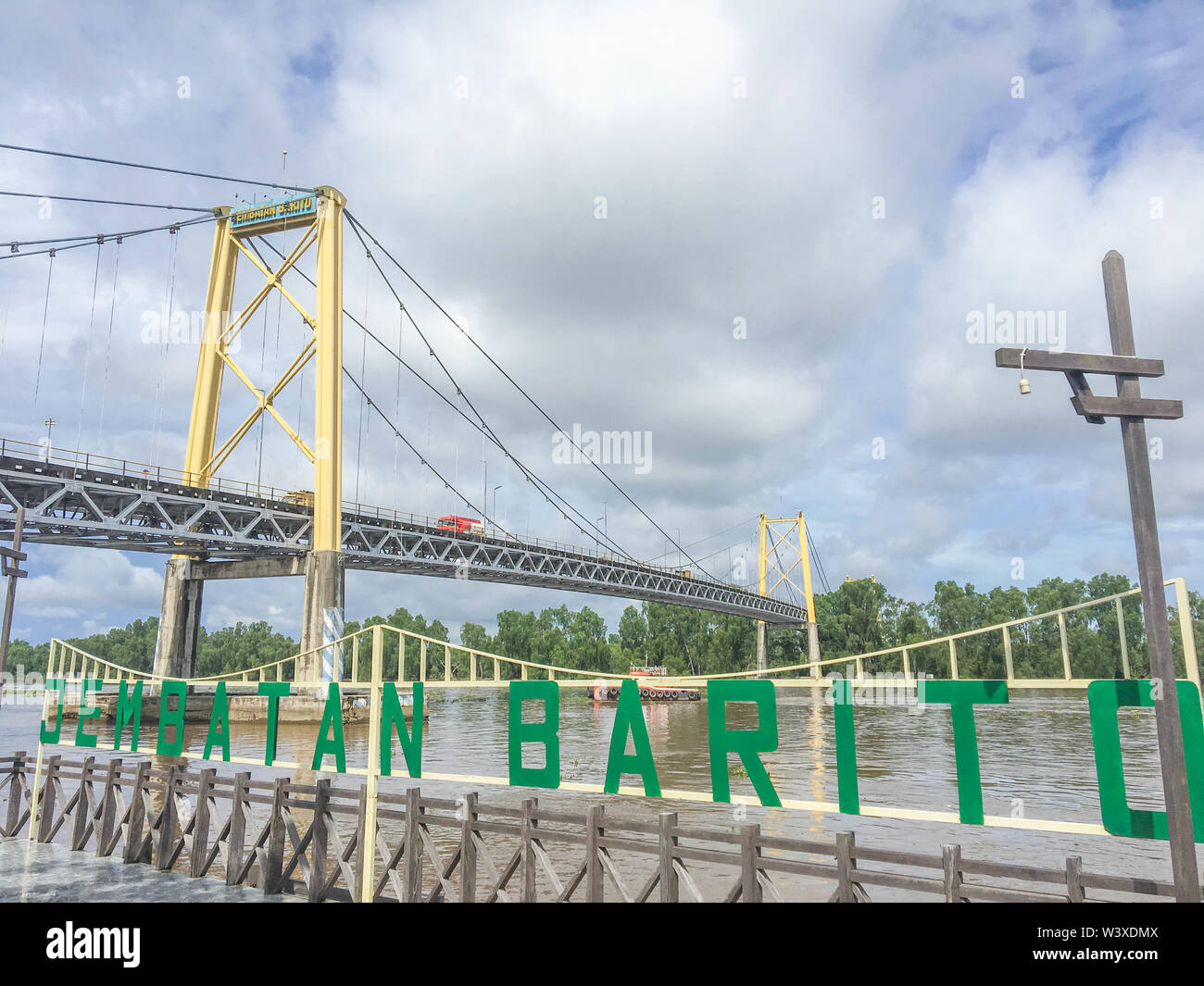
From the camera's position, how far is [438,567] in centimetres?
6103

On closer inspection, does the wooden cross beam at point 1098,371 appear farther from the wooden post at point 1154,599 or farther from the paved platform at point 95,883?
the paved platform at point 95,883

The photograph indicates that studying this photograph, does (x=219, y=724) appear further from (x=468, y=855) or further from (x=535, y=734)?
(x=535, y=734)

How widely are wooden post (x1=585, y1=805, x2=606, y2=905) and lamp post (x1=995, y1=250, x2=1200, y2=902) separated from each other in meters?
4.72

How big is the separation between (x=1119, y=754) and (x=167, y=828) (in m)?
11.5

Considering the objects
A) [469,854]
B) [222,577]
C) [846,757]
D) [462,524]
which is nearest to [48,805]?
[469,854]

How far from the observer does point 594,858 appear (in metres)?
8.41

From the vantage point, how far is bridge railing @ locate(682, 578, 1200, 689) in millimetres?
7035

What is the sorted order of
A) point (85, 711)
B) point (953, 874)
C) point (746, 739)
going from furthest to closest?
point (85, 711)
point (746, 739)
point (953, 874)

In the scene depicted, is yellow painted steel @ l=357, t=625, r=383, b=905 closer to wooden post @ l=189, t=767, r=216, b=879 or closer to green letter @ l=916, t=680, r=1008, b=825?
wooden post @ l=189, t=767, r=216, b=879

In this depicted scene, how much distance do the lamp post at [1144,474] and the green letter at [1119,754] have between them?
0.28 meters

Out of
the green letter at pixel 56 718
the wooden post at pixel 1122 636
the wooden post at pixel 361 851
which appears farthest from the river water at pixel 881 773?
the wooden post at pixel 1122 636

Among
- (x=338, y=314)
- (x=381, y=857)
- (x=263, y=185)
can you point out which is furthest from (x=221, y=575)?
(x=381, y=857)

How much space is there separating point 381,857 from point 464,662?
11084 centimetres

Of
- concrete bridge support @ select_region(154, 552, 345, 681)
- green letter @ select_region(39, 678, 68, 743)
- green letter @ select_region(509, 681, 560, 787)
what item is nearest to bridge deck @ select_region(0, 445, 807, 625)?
concrete bridge support @ select_region(154, 552, 345, 681)
